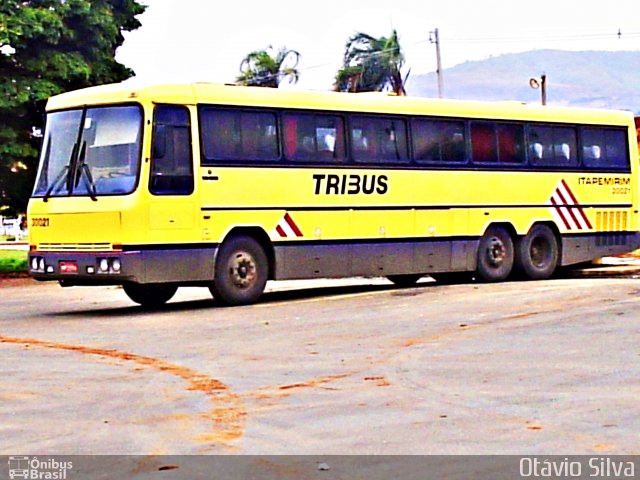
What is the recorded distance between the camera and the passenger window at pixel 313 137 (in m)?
21.9

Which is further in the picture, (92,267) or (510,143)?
(510,143)

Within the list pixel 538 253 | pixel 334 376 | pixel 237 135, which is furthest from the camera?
pixel 538 253

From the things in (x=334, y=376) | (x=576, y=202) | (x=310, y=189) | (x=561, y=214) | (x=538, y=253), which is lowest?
(x=334, y=376)

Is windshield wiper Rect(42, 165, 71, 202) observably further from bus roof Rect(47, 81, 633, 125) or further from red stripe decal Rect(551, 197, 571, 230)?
red stripe decal Rect(551, 197, 571, 230)

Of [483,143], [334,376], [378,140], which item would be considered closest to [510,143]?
[483,143]

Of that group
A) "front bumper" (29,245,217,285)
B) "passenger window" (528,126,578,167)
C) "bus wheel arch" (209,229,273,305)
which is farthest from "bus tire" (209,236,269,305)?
"passenger window" (528,126,578,167)

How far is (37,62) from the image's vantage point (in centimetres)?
3259

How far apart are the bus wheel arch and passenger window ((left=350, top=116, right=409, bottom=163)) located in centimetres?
251

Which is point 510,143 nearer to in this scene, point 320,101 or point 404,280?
point 404,280

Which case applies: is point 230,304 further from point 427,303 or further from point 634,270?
point 634,270

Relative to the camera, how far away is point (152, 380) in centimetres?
1294

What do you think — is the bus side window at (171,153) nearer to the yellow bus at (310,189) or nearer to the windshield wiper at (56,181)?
the yellow bus at (310,189)

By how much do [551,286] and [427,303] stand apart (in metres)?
2.96

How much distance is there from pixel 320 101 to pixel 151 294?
3.77 metres
